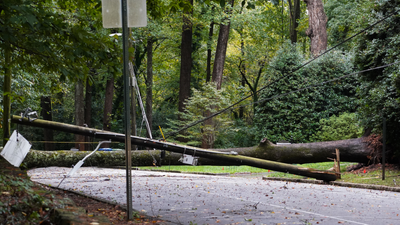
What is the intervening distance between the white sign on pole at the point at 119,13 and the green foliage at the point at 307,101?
1798 cm

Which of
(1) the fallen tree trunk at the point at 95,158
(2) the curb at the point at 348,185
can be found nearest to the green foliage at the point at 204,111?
(1) the fallen tree trunk at the point at 95,158

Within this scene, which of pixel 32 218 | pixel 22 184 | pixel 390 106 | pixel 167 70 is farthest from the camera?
pixel 167 70

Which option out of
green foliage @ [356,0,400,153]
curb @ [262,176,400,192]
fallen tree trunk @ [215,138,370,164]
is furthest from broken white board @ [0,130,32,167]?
green foliage @ [356,0,400,153]

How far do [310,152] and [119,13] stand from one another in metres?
12.0

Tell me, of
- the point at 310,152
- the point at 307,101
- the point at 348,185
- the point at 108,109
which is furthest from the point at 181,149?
the point at 108,109

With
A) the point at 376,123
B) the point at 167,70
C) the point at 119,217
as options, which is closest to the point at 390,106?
the point at 376,123

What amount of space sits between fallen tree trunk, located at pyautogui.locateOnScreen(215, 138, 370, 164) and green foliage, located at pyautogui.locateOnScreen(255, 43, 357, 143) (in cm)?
655

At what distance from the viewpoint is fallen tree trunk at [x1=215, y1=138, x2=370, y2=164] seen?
1538 centimetres

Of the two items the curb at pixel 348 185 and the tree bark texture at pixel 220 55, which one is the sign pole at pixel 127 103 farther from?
the tree bark texture at pixel 220 55

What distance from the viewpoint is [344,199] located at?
28.8 feet

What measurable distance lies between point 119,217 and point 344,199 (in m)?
5.48

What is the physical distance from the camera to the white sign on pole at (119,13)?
18.3 ft

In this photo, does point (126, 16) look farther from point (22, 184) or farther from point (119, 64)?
point (22, 184)

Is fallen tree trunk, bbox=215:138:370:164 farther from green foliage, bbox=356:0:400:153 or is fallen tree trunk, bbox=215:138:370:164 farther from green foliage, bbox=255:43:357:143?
green foliage, bbox=255:43:357:143
